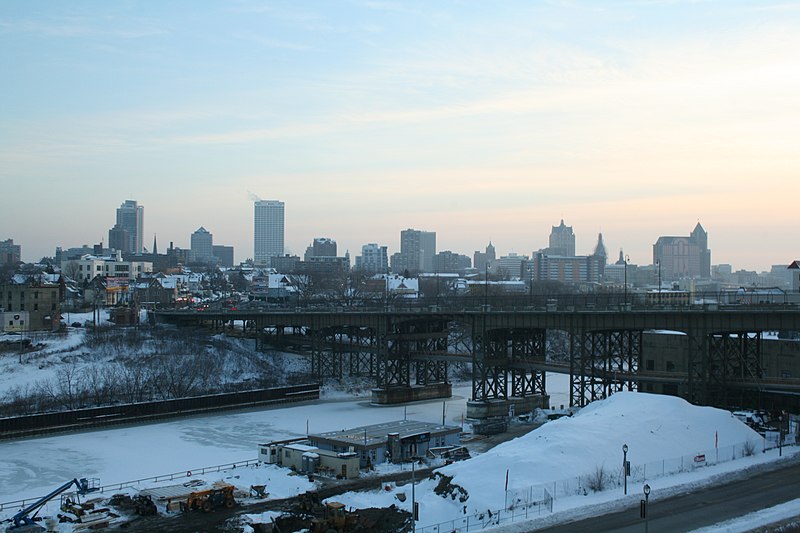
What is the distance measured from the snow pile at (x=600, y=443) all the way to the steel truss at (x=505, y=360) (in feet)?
72.6

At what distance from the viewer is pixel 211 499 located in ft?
137

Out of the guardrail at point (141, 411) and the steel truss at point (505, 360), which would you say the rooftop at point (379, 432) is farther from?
the guardrail at point (141, 411)

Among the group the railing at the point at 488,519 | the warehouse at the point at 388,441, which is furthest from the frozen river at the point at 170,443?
the railing at the point at 488,519

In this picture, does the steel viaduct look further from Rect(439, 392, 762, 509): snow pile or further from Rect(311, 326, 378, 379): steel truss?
Rect(439, 392, 762, 509): snow pile

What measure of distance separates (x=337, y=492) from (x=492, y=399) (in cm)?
3426

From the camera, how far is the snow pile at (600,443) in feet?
133

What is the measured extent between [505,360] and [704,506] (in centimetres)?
4026

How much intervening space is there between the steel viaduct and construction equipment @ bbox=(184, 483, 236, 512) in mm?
34896

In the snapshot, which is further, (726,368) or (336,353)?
(336,353)

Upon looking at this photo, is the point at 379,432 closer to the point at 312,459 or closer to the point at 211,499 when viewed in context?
the point at 312,459

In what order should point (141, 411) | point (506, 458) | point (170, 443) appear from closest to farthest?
point (506, 458) → point (170, 443) → point (141, 411)

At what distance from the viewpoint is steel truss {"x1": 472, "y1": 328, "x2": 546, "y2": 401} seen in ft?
252

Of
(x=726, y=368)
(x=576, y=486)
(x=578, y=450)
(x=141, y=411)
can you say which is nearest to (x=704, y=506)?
(x=576, y=486)

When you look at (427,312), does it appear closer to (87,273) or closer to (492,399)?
(492,399)
